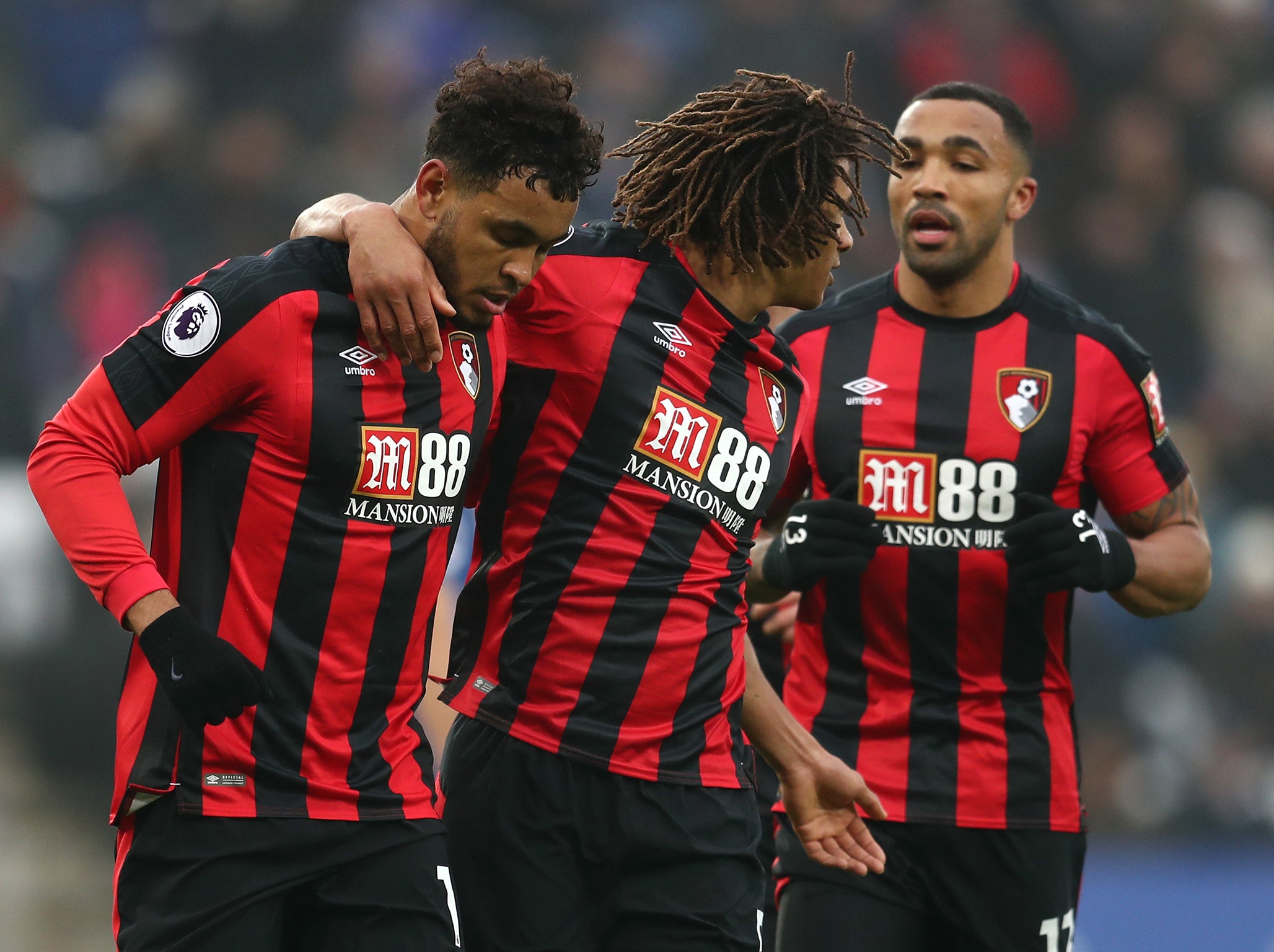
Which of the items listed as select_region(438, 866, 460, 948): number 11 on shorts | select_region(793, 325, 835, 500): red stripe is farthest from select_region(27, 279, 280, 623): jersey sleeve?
select_region(793, 325, 835, 500): red stripe

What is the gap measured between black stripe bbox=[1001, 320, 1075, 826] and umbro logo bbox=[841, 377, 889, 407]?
1.09 ft

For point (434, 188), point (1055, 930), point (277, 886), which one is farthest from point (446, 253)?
point (1055, 930)

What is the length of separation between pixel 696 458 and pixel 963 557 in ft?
2.84

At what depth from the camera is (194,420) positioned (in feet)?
8.28

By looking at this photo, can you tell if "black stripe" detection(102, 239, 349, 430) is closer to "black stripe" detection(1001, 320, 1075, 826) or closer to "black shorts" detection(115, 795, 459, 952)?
"black shorts" detection(115, 795, 459, 952)

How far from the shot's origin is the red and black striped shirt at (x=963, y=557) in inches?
139

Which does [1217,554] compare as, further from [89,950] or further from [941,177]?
[89,950]

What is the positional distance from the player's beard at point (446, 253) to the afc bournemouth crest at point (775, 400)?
2.15 ft

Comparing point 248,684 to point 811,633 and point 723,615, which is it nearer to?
point 723,615

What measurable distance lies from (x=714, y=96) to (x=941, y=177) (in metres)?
0.87

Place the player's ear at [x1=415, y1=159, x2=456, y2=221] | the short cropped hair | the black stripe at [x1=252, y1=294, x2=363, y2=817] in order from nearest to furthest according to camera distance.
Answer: the black stripe at [x1=252, y1=294, x2=363, y2=817] → the player's ear at [x1=415, y1=159, x2=456, y2=221] → the short cropped hair

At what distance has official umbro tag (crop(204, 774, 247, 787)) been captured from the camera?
256 centimetres

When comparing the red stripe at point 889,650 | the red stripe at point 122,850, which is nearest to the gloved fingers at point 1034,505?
the red stripe at point 889,650

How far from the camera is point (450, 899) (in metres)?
2.73
